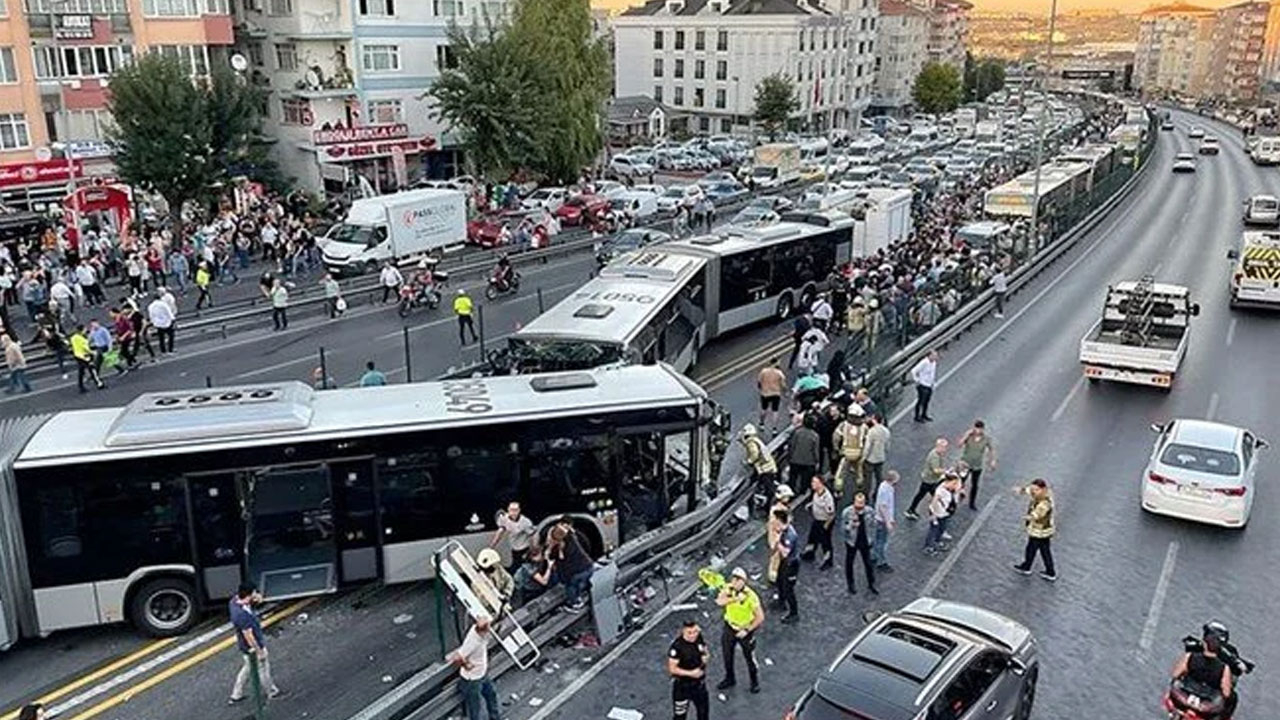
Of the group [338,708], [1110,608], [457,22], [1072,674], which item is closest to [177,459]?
[338,708]

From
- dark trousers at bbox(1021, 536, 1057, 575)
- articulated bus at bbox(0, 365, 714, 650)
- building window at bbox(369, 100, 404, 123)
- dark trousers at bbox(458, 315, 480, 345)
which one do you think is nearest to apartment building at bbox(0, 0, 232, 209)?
building window at bbox(369, 100, 404, 123)

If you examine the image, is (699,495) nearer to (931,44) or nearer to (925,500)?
(925,500)

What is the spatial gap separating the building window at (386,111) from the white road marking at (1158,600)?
4938 cm

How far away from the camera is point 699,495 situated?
1655 cm

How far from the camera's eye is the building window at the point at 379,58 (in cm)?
5562

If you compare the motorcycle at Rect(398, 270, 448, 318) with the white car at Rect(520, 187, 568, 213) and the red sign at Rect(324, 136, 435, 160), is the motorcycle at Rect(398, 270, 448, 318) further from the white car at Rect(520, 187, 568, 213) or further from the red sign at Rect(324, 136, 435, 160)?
the red sign at Rect(324, 136, 435, 160)

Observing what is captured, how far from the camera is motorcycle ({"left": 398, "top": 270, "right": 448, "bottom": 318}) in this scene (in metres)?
31.9

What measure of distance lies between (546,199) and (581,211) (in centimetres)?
236

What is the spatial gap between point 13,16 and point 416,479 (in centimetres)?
3959

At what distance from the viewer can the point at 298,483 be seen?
45.0 feet

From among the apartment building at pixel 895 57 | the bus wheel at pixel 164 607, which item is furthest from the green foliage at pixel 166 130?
the apartment building at pixel 895 57

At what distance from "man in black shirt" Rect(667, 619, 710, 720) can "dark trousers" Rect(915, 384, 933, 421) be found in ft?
39.2

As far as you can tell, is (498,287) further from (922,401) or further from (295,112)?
(295,112)

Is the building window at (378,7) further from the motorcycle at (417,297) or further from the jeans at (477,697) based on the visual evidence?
the jeans at (477,697)
